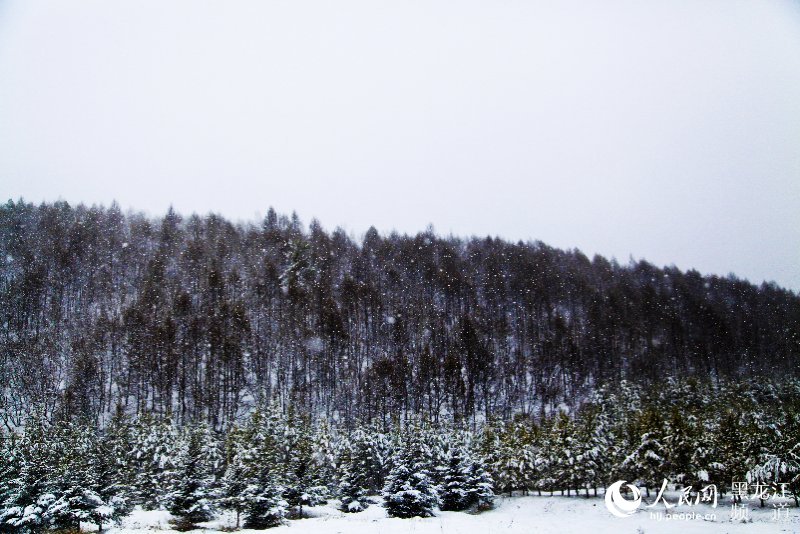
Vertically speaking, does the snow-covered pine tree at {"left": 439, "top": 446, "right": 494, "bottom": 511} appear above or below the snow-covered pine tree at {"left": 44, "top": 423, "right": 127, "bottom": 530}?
below

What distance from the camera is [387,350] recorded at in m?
67.8

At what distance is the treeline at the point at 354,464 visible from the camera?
23.0 meters

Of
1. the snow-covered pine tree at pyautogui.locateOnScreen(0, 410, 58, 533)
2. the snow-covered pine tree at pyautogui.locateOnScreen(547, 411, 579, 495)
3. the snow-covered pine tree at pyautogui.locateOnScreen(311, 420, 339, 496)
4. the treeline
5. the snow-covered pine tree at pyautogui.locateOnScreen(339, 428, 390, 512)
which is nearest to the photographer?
the snow-covered pine tree at pyautogui.locateOnScreen(0, 410, 58, 533)

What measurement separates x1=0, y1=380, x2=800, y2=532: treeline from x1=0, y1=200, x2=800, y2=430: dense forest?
11.4 metres

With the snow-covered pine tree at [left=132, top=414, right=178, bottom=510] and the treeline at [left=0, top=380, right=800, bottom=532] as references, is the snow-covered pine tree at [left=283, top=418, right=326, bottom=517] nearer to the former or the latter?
the treeline at [left=0, top=380, right=800, bottom=532]

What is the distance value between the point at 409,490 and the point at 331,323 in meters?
41.8

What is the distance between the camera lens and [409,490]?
26328mm

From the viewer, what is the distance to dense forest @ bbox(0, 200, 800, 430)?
187ft

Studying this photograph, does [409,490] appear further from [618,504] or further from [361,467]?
[618,504]

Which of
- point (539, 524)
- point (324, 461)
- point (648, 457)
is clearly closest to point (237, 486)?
point (324, 461)

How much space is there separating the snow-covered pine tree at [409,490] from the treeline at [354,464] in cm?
7

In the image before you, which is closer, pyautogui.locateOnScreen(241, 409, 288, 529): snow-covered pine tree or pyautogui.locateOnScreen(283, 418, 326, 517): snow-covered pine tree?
pyautogui.locateOnScreen(241, 409, 288, 529): snow-covered pine tree

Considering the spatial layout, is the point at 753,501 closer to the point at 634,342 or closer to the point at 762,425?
the point at 762,425

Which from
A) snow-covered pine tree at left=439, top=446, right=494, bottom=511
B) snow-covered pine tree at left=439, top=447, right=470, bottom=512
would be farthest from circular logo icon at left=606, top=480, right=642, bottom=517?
snow-covered pine tree at left=439, top=447, right=470, bottom=512
